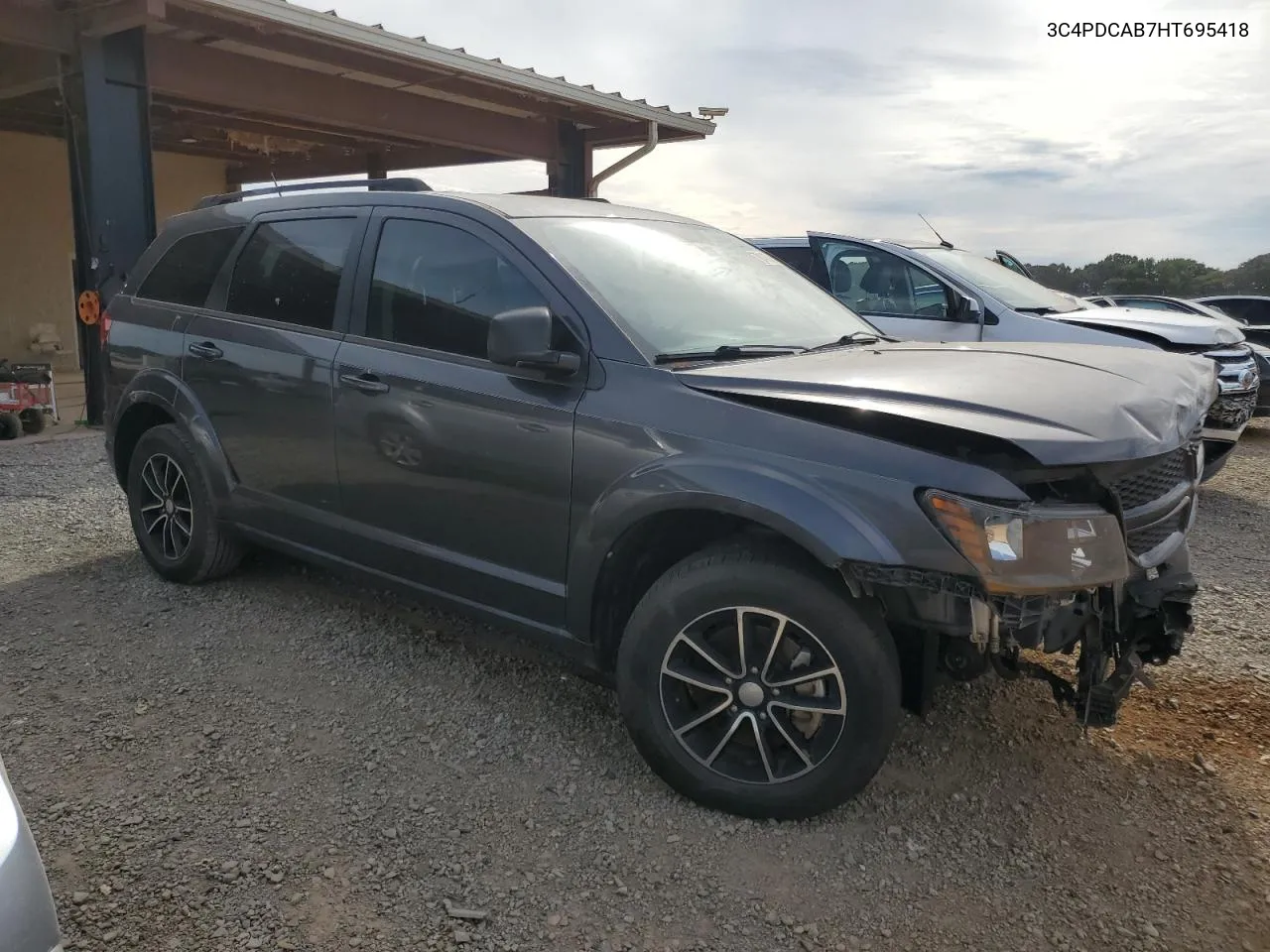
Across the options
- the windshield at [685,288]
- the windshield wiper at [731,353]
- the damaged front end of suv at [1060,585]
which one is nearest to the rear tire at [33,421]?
the windshield at [685,288]

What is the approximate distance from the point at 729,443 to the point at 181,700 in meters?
2.19

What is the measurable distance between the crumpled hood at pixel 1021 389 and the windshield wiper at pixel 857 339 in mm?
96

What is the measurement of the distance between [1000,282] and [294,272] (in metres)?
5.47

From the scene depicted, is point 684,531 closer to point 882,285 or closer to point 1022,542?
point 1022,542

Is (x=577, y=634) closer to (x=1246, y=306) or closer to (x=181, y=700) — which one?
(x=181, y=700)

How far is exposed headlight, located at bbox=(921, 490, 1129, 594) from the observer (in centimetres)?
238

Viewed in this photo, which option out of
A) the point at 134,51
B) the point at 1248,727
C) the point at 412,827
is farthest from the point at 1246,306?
the point at 412,827

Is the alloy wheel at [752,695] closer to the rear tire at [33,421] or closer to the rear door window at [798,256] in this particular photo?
the rear door window at [798,256]

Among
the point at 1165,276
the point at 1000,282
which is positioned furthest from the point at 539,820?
the point at 1165,276

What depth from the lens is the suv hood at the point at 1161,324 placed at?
6824mm

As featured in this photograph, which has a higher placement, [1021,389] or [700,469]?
[1021,389]

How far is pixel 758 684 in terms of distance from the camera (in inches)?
107

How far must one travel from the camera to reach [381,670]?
371 centimetres

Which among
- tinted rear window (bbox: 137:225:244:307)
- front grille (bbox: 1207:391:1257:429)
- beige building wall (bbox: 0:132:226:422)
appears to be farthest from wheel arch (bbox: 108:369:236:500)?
beige building wall (bbox: 0:132:226:422)
